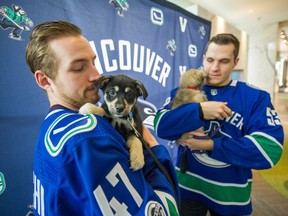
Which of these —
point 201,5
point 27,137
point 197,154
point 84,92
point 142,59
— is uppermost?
point 201,5

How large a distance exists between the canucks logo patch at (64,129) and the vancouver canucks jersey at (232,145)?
86 centimetres

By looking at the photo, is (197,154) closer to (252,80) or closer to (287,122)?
(287,122)

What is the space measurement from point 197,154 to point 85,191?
1.08 metres

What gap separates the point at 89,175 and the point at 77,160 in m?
0.06

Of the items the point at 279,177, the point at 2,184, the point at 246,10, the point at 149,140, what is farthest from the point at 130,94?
the point at 246,10

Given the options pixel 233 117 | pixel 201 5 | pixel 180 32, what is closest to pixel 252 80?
pixel 201 5

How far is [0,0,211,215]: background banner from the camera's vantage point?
1.66m

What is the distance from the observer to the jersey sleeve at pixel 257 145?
134 centimetres

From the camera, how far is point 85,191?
0.64 m

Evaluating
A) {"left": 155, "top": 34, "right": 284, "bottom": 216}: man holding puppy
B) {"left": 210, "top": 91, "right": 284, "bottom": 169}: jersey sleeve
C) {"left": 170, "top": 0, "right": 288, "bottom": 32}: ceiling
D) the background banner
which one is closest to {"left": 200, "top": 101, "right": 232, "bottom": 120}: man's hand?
{"left": 155, "top": 34, "right": 284, "bottom": 216}: man holding puppy

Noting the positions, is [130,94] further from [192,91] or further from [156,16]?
[156,16]

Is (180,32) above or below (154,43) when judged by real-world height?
above

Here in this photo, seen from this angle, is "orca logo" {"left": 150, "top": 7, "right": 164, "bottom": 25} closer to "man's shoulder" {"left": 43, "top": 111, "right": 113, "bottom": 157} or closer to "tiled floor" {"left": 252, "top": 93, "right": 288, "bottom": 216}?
"man's shoulder" {"left": 43, "top": 111, "right": 113, "bottom": 157}

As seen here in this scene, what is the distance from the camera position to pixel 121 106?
3.76 feet
